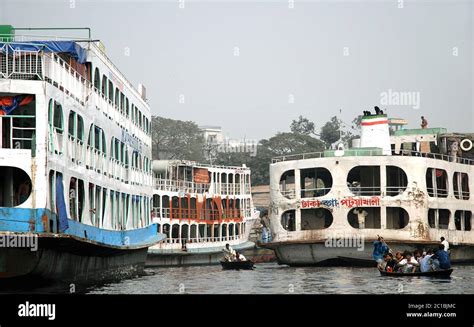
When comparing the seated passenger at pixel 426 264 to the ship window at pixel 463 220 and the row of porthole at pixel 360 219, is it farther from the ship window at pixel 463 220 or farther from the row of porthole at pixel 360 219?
the ship window at pixel 463 220

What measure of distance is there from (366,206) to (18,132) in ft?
52.4

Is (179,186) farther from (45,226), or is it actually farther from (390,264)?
(45,226)

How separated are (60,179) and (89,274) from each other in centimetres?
308

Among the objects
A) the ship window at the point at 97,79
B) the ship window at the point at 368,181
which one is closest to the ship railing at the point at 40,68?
the ship window at the point at 97,79

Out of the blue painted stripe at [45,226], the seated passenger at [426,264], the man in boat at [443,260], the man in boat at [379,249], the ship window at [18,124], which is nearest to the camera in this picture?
the blue painted stripe at [45,226]

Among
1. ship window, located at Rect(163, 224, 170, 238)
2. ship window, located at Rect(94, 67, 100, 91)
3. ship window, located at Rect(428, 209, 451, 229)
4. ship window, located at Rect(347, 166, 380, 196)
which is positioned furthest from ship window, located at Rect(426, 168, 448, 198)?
ship window, located at Rect(94, 67, 100, 91)

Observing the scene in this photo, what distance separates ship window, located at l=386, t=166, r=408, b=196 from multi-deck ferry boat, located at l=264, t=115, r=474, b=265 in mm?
34

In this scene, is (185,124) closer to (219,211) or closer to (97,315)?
(219,211)

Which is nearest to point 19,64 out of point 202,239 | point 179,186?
point 179,186

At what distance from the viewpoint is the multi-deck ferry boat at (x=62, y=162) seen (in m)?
16.4

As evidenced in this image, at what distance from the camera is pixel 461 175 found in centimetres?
3491

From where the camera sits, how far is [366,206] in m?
31.2

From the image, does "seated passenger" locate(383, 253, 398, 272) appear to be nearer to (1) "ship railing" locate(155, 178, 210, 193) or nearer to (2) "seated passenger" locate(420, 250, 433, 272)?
(2) "seated passenger" locate(420, 250, 433, 272)

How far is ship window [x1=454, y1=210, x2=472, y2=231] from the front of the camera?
3444 cm
